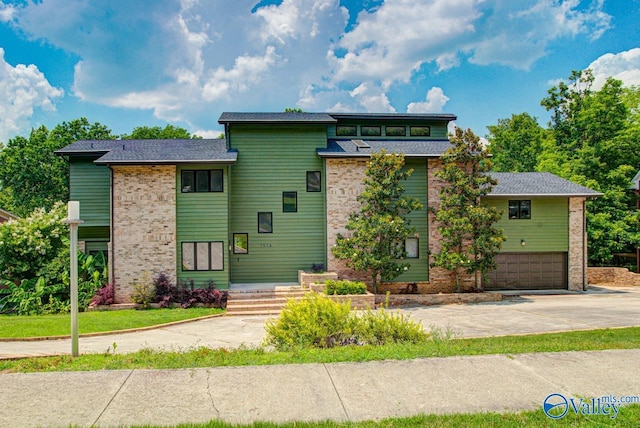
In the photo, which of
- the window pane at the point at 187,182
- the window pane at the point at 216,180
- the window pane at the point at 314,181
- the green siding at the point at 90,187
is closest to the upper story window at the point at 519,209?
the window pane at the point at 314,181

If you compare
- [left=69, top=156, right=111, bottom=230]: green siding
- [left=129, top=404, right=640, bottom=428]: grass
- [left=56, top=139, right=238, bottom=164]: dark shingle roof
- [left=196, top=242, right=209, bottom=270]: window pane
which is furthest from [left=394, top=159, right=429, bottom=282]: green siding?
[left=129, top=404, right=640, bottom=428]: grass

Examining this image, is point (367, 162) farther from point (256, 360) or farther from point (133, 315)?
point (256, 360)

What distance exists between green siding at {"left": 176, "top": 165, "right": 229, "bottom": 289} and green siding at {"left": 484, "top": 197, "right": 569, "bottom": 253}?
43.9 feet

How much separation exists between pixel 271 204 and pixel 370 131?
7.21m

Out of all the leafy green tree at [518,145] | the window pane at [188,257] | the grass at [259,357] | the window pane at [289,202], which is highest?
the leafy green tree at [518,145]

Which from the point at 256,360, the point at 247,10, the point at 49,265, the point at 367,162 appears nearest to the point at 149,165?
the point at 49,265

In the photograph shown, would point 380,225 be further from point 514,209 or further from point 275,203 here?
point 514,209

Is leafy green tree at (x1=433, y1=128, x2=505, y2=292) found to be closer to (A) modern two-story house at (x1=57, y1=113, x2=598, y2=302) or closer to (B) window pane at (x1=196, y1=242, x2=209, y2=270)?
(A) modern two-story house at (x1=57, y1=113, x2=598, y2=302)

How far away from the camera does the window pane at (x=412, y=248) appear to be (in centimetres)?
2067

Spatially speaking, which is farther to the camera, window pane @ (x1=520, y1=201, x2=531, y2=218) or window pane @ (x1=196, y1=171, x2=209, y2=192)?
window pane @ (x1=520, y1=201, x2=531, y2=218)

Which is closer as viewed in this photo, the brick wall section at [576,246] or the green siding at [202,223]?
the green siding at [202,223]

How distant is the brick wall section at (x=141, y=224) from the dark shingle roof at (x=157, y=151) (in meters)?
0.47

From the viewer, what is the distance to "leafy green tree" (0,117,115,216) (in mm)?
39219

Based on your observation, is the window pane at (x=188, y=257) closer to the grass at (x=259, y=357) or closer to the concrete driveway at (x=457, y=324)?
the concrete driveway at (x=457, y=324)
